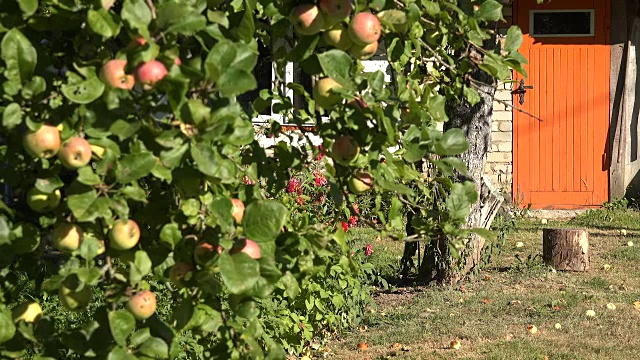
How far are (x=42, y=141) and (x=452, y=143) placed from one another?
36.0 inches

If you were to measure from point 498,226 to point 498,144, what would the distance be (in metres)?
4.11

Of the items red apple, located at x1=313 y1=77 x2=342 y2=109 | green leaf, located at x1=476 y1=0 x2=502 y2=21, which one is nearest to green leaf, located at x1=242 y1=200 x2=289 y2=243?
red apple, located at x1=313 y1=77 x2=342 y2=109

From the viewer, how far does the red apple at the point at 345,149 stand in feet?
6.80

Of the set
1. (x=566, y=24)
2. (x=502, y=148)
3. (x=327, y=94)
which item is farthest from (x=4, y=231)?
(x=566, y=24)

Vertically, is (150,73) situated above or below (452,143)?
above

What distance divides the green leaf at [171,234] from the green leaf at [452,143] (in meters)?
0.65

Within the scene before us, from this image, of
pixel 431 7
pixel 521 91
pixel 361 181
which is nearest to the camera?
pixel 361 181

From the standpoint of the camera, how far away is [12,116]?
5.75 ft

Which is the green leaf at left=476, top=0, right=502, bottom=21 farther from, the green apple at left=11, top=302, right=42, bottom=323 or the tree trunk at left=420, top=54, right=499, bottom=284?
the tree trunk at left=420, top=54, right=499, bottom=284

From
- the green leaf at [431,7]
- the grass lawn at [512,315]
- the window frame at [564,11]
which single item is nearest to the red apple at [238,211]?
the green leaf at [431,7]

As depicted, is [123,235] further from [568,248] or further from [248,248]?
[568,248]

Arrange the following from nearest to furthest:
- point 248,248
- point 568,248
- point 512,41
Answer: point 248,248
point 512,41
point 568,248

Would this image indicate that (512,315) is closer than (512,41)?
No

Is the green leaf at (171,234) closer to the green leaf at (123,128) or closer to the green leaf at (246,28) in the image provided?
the green leaf at (123,128)
